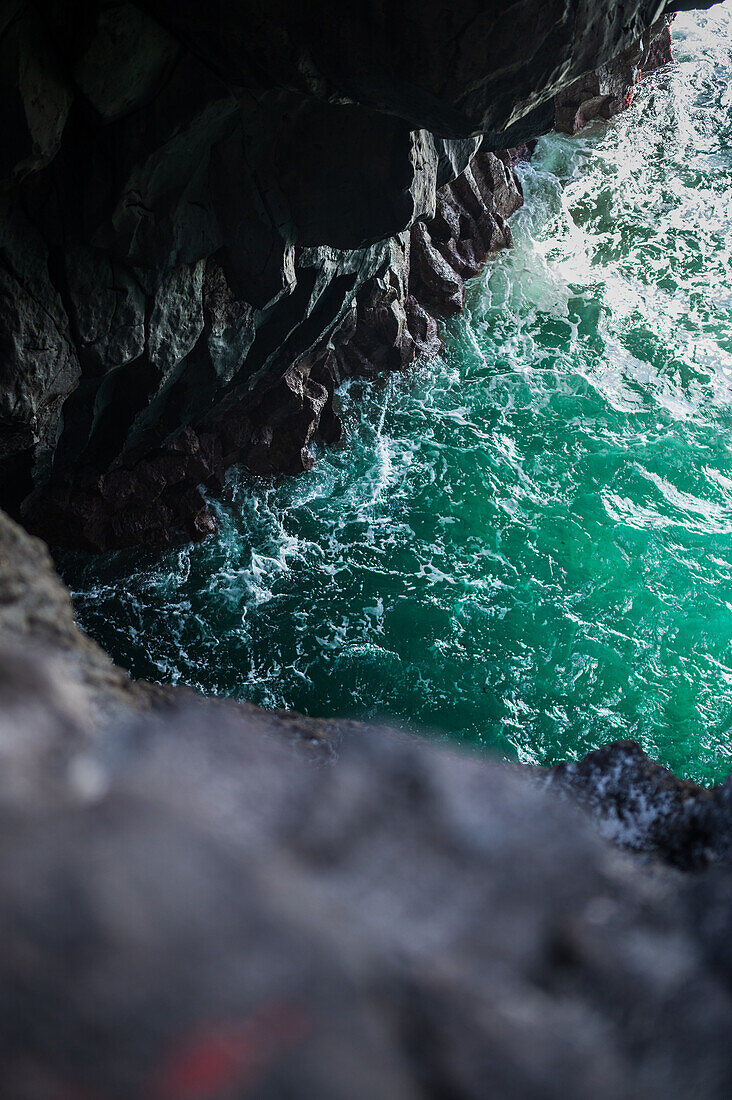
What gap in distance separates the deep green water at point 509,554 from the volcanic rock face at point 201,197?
102cm

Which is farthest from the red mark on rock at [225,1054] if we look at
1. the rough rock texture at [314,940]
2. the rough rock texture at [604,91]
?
the rough rock texture at [604,91]

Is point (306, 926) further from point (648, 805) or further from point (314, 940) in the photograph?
point (648, 805)

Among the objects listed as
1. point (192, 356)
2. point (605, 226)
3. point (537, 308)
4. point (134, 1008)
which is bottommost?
point (134, 1008)

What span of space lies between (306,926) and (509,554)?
320 inches

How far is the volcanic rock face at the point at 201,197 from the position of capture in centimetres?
441

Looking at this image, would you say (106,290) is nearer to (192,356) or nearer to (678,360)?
(192,356)

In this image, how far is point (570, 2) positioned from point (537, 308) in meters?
8.50

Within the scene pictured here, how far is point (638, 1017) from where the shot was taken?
102 cm

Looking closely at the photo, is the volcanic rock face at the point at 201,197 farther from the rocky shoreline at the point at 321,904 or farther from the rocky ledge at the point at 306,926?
the rocky ledge at the point at 306,926

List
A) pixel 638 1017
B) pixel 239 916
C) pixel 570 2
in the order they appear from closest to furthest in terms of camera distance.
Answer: pixel 239 916 < pixel 638 1017 < pixel 570 2

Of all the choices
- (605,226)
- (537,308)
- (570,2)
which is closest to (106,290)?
(570,2)

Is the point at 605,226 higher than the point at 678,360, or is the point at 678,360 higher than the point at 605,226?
the point at 605,226

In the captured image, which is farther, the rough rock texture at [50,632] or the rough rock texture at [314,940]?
the rough rock texture at [50,632]

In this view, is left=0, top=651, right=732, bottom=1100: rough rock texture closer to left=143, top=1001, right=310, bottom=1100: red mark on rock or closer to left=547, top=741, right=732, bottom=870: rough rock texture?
left=143, top=1001, right=310, bottom=1100: red mark on rock
